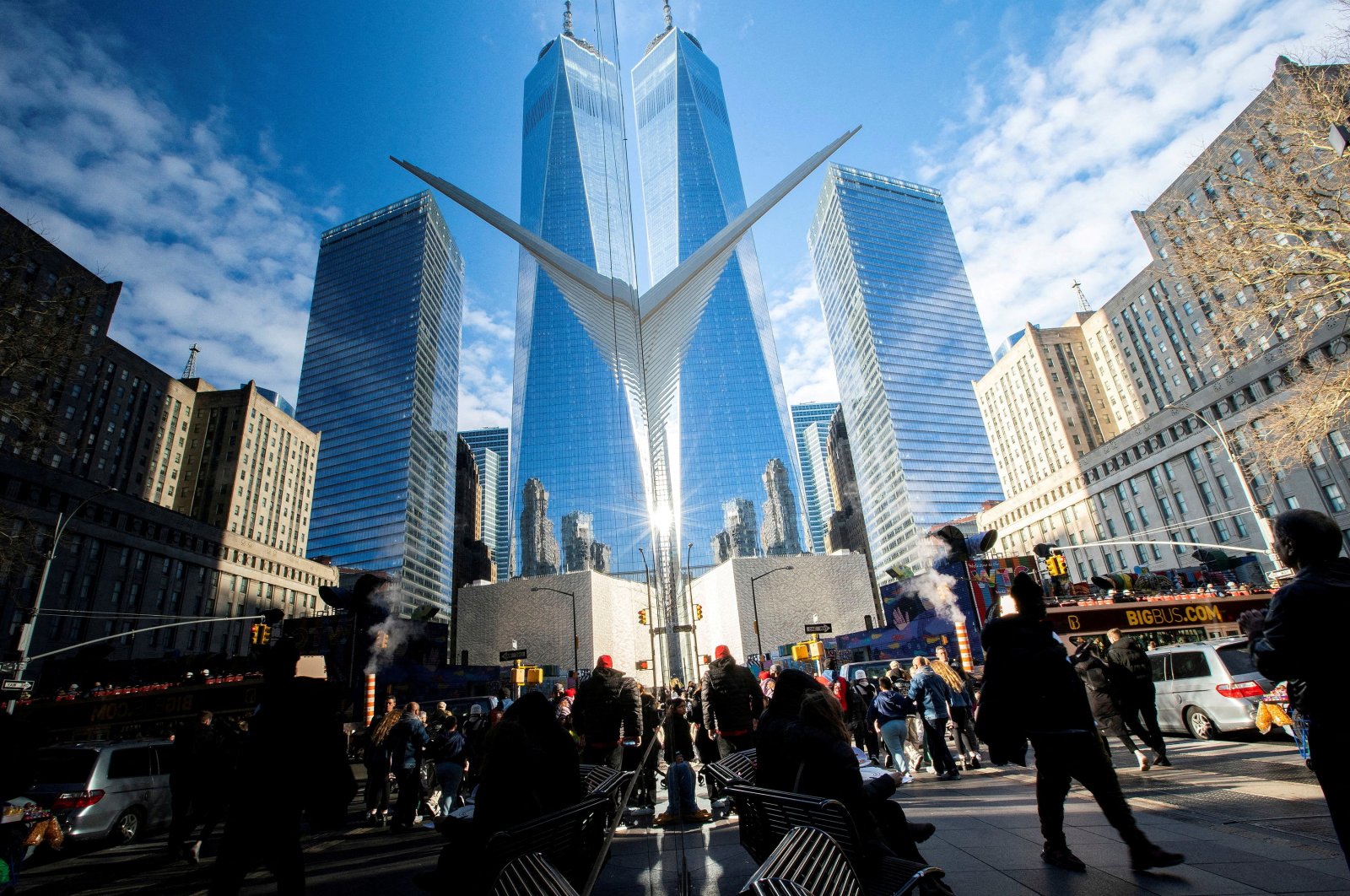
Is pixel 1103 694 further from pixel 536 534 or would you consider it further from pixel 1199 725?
pixel 536 534

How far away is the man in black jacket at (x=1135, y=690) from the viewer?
8.09 metres

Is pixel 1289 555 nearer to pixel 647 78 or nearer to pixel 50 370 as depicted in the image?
pixel 50 370

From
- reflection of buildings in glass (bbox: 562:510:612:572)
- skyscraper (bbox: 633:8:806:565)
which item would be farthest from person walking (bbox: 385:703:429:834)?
reflection of buildings in glass (bbox: 562:510:612:572)

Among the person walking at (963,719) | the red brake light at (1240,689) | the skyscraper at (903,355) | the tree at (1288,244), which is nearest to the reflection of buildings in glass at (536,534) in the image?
the skyscraper at (903,355)

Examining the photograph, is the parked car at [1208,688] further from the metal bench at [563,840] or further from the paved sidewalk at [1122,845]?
the metal bench at [563,840]

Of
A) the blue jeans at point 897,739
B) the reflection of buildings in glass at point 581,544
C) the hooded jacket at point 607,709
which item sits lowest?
the blue jeans at point 897,739

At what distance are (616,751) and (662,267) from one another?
14229 centimetres

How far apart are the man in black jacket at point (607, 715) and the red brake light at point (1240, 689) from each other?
9535 millimetres

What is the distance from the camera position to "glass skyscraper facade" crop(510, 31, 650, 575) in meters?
119

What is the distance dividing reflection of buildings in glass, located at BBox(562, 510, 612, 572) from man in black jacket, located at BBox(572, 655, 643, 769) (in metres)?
110

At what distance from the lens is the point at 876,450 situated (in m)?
132

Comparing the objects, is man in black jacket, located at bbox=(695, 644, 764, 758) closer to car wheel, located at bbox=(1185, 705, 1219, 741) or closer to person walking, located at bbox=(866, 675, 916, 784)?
person walking, located at bbox=(866, 675, 916, 784)

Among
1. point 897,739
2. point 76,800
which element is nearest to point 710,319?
point 897,739

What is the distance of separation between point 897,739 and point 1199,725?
5804 mm
